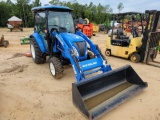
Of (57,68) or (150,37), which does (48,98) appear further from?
(150,37)

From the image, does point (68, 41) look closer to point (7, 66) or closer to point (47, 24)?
point (47, 24)

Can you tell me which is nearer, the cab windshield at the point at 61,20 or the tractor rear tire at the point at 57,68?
the tractor rear tire at the point at 57,68

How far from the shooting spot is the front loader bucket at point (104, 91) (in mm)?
3111

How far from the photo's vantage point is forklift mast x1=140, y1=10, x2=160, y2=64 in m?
5.87

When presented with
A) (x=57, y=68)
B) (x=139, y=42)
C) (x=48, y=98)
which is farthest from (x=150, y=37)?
(x=48, y=98)

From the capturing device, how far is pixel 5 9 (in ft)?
86.9

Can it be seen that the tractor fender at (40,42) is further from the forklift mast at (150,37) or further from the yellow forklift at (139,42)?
the forklift mast at (150,37)

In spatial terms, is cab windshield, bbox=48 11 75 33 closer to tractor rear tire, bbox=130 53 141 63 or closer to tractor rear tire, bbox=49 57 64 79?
tractor rear tire, bbox=49 57 64 79

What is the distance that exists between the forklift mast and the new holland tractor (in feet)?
7.57

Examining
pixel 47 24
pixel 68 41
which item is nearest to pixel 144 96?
pixel 68 41

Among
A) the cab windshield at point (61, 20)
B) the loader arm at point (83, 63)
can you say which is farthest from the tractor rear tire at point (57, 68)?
the cab windshield at point (61, 20)

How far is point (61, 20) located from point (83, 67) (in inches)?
73.5

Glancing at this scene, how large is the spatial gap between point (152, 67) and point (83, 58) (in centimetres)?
275

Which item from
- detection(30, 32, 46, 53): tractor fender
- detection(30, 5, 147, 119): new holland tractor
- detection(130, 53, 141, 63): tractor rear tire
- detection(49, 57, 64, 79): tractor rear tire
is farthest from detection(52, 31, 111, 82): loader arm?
detection(130, 53, 141, 63): tractor rear tire
